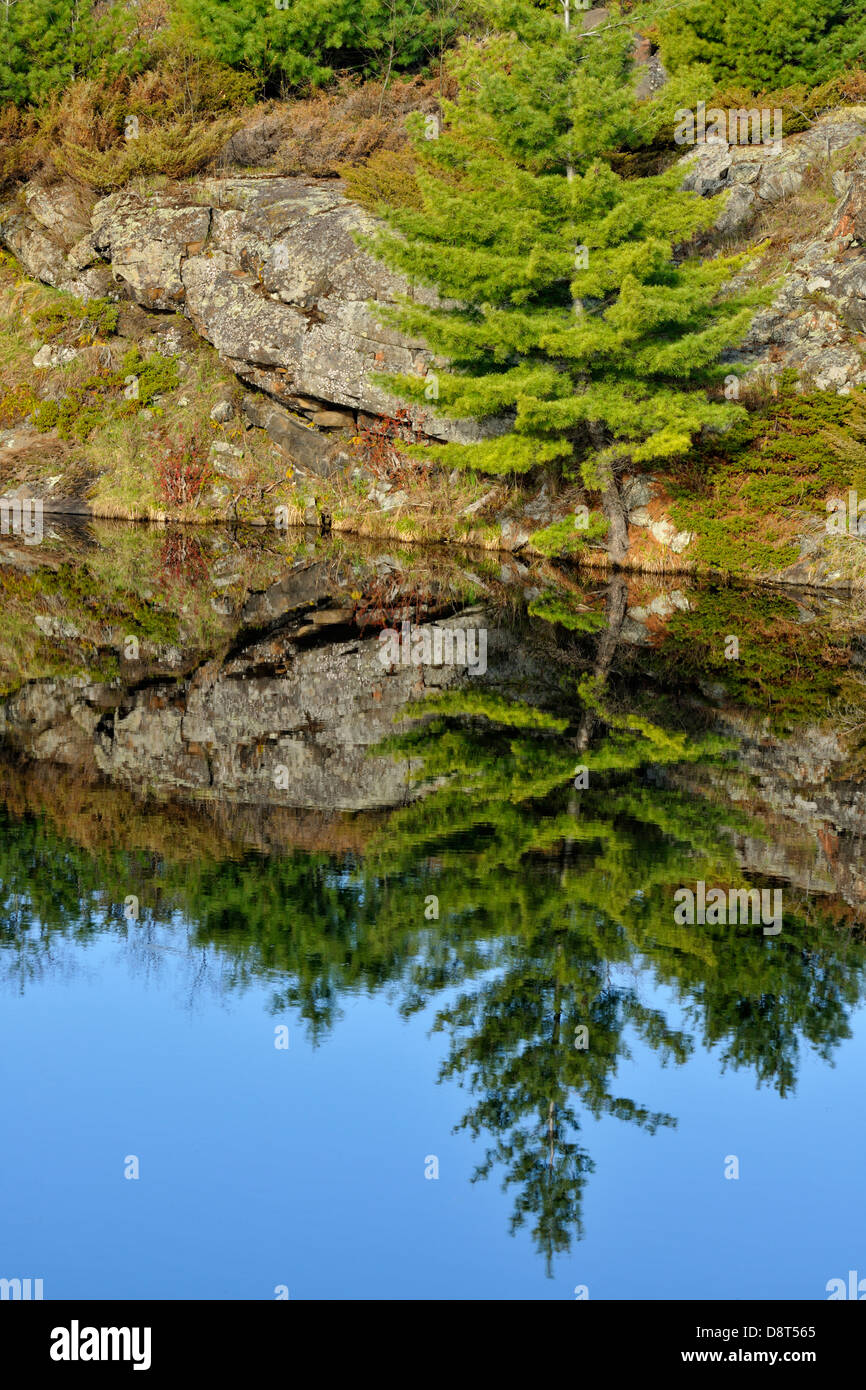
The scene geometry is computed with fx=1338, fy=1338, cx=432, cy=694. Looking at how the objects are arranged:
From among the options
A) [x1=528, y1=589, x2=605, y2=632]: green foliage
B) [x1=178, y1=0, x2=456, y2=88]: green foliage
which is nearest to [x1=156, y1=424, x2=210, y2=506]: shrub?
[x1=178, y1=0, x2=456, y2=88]: green foliage

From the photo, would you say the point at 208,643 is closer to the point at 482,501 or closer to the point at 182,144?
the point at 482,501

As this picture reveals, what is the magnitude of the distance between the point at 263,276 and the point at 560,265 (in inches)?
378

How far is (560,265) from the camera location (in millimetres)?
17109

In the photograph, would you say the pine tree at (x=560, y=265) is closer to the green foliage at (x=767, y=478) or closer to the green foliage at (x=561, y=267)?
the green foliage at (x=561, y=267)

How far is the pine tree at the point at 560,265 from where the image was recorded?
55.5ft

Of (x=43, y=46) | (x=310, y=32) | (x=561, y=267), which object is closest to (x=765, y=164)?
(x=561, y=267)

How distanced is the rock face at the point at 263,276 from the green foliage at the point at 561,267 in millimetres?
3833

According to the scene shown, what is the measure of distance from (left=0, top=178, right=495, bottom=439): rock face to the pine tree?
3.79 meters

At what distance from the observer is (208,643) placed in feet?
48.5

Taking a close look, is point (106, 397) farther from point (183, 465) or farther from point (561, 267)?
point (561, 267)

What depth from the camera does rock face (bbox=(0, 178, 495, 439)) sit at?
23.5 m
